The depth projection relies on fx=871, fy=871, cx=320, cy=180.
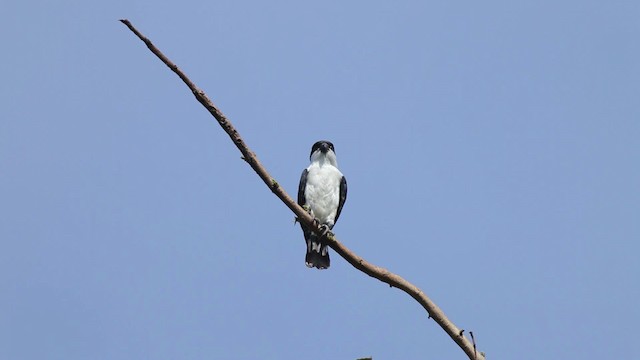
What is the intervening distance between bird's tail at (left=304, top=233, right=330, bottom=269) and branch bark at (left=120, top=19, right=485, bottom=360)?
3728 millimetres

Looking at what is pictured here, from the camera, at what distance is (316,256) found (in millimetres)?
10969

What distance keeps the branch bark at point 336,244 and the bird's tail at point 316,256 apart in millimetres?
3728

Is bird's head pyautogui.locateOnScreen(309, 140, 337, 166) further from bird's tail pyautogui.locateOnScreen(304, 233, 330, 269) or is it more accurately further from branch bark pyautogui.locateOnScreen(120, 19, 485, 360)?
branch bark pyautogui.locateOnScreen(120, 19, 485, 360)

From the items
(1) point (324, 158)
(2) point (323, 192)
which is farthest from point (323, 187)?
(1) point (324, 158)

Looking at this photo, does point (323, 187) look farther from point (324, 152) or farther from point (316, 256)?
point (316, 256)

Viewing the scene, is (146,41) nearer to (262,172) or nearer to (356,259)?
(262,172)

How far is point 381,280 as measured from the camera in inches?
260

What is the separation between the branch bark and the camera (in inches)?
232

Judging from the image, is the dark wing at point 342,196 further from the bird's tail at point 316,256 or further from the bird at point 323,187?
the bird's tail at point 316,256

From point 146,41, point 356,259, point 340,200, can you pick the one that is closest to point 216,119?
point 146,41

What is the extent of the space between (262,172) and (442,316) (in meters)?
1.75

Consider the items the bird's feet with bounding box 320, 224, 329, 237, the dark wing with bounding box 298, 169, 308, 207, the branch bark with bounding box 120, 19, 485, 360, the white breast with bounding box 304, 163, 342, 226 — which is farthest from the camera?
the dark wing with bounding box 298, 169, 308, 207

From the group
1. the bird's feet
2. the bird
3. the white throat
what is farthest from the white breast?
the bird's feet

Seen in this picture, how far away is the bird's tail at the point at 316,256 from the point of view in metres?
11.0
